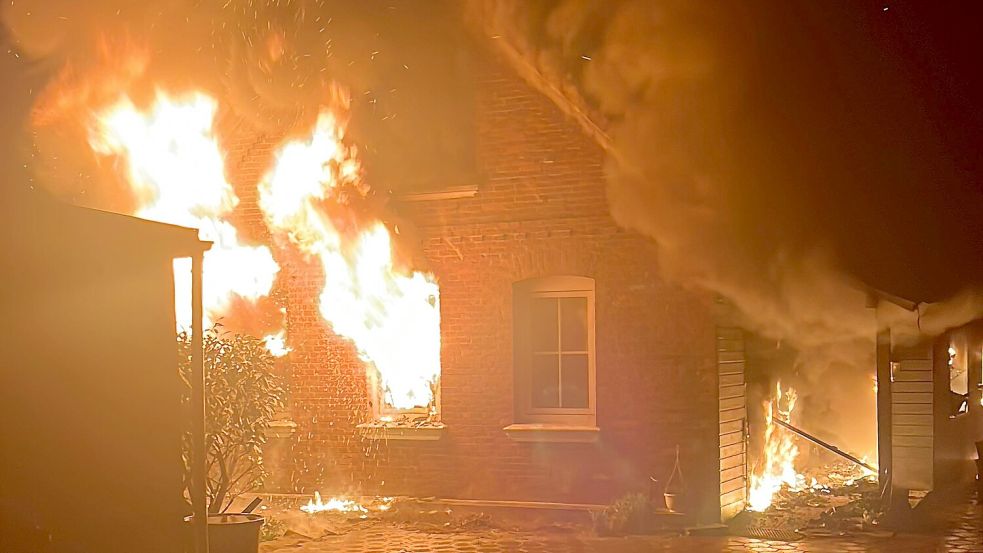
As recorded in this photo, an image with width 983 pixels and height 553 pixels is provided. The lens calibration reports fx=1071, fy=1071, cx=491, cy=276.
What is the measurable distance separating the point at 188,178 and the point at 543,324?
524 cm

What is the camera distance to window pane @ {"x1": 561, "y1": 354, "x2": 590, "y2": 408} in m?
12.5

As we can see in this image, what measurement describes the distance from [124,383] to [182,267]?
674cm

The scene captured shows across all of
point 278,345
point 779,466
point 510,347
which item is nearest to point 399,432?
point 510,347

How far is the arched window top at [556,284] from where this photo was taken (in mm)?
12453

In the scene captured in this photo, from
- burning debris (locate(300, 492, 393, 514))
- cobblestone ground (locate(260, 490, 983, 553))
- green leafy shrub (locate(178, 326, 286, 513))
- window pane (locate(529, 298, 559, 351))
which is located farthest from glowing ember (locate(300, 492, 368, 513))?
window pane (locate(529, 298, 559, 351))

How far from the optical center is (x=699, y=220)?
38.0 ft

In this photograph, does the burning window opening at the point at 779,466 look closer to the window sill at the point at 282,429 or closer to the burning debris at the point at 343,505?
the burning debris at the point at 343,505

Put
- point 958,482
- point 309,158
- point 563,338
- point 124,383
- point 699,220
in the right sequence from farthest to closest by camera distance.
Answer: point 958,482
point 309,158
point 563,338
point 699,220
point 124,383

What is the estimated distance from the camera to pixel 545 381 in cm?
1268

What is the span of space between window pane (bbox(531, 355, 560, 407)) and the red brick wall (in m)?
0.34

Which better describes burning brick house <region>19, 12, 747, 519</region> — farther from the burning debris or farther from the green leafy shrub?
the green leafy shrub

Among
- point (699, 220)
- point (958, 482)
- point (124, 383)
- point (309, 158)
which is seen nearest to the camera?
point (124, 383)

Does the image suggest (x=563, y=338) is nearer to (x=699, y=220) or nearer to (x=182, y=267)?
(x=699, y=220)

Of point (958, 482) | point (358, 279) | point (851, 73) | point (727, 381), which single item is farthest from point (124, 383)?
point (958, 482)
